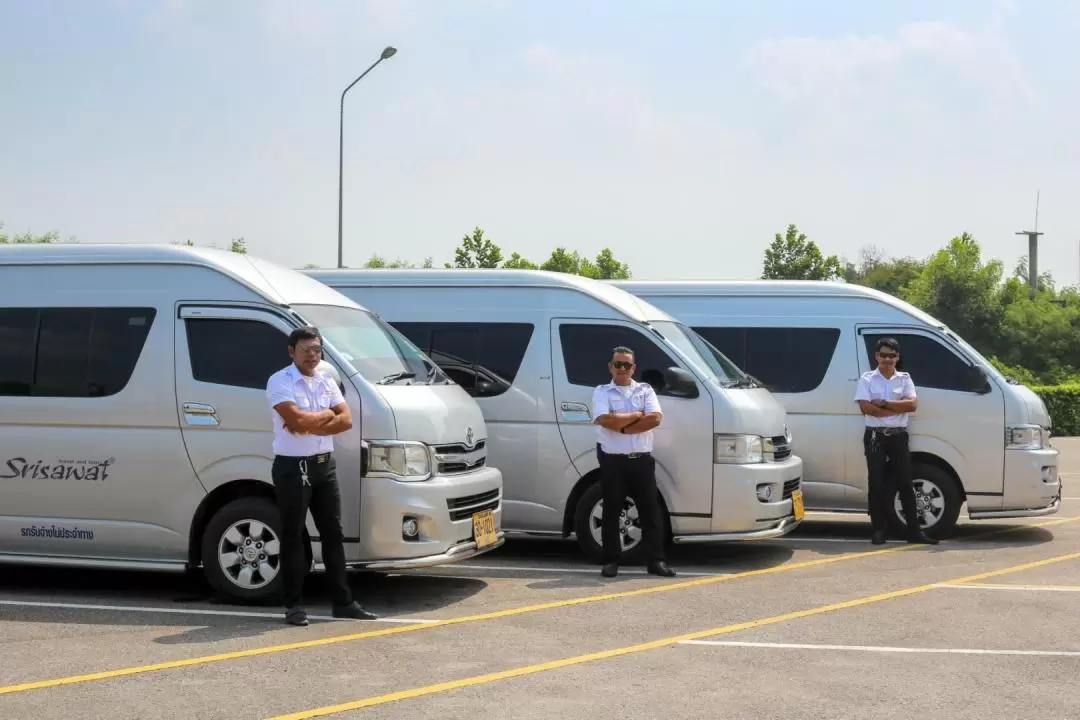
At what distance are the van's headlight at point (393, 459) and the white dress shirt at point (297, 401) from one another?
1.53 feet

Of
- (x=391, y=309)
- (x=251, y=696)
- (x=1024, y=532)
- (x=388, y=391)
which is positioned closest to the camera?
(x=251, y=696)

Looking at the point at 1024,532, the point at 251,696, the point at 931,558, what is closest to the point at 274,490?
the point at 251,696

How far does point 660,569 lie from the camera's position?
1027 cm

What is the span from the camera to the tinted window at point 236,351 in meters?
8.96

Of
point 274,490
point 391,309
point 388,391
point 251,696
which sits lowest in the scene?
point 251,696

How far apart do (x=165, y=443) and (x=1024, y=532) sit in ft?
28.3

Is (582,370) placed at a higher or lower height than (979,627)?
higher

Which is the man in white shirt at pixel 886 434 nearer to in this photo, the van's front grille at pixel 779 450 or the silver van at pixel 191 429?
the van's front grille at pixel 779 450

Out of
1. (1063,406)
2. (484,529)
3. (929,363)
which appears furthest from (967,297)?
(484,529)

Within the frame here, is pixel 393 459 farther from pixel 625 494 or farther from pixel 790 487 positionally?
pixel 790 487

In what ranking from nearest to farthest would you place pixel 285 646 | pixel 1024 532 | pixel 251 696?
1. pixel 251 696
2. pixel 285 646
3. pixel 1024 532

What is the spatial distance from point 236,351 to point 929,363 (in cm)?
669

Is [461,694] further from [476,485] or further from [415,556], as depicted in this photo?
[476,485]

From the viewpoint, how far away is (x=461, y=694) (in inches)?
251
